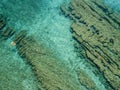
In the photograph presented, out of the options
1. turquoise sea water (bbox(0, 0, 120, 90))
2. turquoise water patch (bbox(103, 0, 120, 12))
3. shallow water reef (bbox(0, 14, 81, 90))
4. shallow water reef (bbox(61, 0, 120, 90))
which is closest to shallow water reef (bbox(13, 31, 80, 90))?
shallow water reef (bbox(0, 14, 81, 90))

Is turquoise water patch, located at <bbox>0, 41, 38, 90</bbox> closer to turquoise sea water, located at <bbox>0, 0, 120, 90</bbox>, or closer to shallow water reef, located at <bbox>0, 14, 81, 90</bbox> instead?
turquoise sea water, located at <bbox>0, 0, 120, 90</bbox>

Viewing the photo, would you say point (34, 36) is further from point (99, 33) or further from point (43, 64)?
point (99, 33)

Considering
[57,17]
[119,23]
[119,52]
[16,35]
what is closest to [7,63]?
[16,35]

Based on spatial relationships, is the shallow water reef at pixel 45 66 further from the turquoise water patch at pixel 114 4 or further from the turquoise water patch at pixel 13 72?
the turquoise water patch at pixel 114 4

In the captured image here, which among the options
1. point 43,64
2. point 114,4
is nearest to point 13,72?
point 43,64

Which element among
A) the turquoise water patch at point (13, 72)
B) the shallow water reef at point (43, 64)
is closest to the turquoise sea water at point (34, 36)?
the turquoise water patch at point (13, 72)
